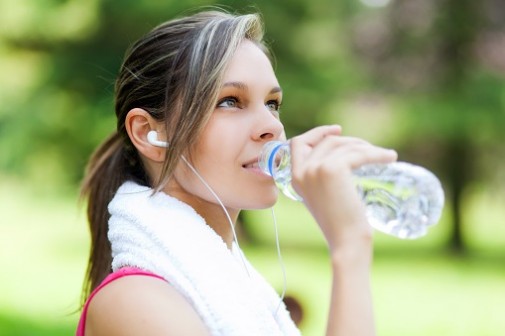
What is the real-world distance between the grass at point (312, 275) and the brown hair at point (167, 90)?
1.00 metres

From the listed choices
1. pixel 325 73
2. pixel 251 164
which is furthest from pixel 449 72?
pixel 251 164

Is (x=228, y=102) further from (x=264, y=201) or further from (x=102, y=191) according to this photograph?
(x=102, y=191)

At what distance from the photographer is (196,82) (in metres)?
2.11

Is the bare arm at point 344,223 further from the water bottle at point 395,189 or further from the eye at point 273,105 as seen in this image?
the eye at point 273,105

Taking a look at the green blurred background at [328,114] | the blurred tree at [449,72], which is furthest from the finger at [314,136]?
the blurred tree at [449,72]

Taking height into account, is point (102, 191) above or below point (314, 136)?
below

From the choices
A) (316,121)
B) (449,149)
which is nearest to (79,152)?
(316,121)

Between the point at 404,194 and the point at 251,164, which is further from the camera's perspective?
the point at 251,164

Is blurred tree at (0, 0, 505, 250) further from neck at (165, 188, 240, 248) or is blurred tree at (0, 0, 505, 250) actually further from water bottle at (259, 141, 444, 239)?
water bottle at (259, 141, 444, 239)

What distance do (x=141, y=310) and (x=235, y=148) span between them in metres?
0.45

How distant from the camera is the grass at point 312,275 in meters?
8.04

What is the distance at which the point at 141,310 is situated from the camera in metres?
1.79

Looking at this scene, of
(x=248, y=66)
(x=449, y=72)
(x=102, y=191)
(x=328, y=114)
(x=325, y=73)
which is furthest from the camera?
(x=449, y=72)

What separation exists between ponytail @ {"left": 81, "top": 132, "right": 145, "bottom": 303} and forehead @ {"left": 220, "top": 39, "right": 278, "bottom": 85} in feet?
1.52
